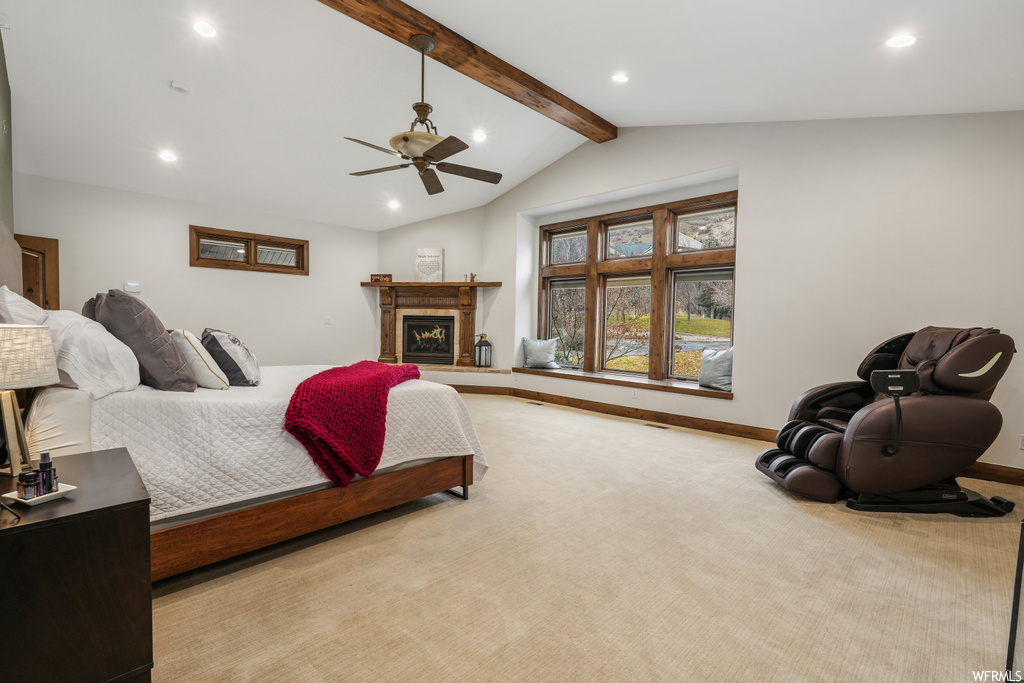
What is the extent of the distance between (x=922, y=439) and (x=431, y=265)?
6.02m

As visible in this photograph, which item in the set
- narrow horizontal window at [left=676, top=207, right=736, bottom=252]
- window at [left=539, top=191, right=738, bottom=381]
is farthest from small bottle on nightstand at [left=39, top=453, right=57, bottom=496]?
narrow horizontal window at [left=676, top=207, right=736, bottom=252]

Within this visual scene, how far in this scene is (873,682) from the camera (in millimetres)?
1457

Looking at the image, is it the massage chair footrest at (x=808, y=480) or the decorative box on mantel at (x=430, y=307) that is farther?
the decorative box on mantel at (x=430, y=307)

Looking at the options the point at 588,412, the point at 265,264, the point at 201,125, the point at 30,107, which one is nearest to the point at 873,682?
the point at 588,412

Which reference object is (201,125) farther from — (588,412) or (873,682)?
(873,682)

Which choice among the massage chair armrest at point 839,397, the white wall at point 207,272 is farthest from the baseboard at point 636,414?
the white wall at point 207,272

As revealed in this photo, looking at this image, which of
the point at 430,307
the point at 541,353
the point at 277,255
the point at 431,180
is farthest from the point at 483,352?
the point at 431,180

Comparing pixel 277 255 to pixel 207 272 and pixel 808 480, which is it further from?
pixel 808 480

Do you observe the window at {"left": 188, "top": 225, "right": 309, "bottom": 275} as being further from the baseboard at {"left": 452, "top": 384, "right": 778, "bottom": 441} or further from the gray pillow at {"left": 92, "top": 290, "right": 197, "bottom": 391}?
the gray pillow at {"left": 92, "top": 290, "right": 197, "bottom": 391}

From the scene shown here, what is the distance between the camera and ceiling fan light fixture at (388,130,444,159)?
3156 millimetres

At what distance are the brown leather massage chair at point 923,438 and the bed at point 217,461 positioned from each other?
248cm

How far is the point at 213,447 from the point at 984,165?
16.2 ft

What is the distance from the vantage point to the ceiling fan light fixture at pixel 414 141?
10.4ft

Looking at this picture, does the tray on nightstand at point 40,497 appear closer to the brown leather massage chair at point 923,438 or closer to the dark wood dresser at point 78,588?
the dark wood dresser at point 78,588
